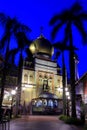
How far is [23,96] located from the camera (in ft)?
156

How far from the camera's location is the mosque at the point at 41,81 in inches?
1881

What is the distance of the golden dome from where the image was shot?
5488 centimetres

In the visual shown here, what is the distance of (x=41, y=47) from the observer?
55.2 meters

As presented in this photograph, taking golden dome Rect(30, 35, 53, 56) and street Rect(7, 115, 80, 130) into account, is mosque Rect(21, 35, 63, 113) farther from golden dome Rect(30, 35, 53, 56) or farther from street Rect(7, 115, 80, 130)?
street Rect(7, 115, 80, 130)

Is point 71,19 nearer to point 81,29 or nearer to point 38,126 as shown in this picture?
point 81,29

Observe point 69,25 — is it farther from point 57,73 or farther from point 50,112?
point 57,73

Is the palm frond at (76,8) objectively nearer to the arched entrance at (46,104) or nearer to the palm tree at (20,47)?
the palm tree at (20,47)

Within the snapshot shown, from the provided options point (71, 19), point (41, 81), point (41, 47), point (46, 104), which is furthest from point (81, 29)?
point (41, 47)

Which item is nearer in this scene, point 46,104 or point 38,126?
point 38,126

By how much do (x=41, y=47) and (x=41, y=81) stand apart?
8442 mm

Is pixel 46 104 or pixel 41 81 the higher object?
pixel 41 81

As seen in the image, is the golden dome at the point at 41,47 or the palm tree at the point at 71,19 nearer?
the palm tree at the point at 71,19

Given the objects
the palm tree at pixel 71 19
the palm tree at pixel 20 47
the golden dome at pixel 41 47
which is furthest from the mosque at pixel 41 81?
the palm tree at pixel 71 19

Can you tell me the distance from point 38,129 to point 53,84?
120 feet
